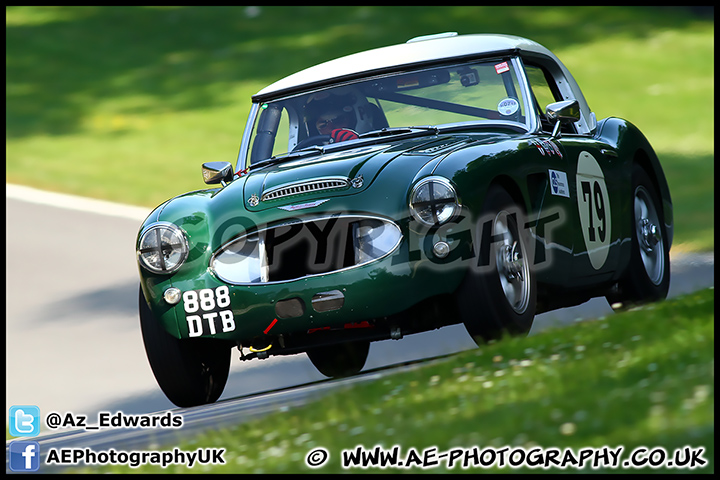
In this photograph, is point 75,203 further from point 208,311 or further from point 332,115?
point 208,311

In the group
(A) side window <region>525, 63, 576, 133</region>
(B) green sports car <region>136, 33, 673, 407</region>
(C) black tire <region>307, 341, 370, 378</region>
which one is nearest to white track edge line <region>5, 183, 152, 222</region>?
(C) black tire <region>307, 341, 370, 378</region>

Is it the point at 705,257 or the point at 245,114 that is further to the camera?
the point at 245,114

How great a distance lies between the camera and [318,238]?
215 inches

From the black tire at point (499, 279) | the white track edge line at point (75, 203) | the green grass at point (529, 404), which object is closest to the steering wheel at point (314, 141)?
the black tire at point (499, 279)

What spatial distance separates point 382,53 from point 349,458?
3924 millimetres

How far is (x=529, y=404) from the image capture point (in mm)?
4156

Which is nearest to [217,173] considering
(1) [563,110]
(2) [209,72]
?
(1) [563,110]

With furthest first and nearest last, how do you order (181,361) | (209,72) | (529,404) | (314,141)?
(209,72)
(314,141)
(181,361)
(529,404)

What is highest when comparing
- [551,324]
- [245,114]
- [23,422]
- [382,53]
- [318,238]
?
[245,114]

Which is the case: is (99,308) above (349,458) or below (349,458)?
above

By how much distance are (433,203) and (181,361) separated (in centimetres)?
167
